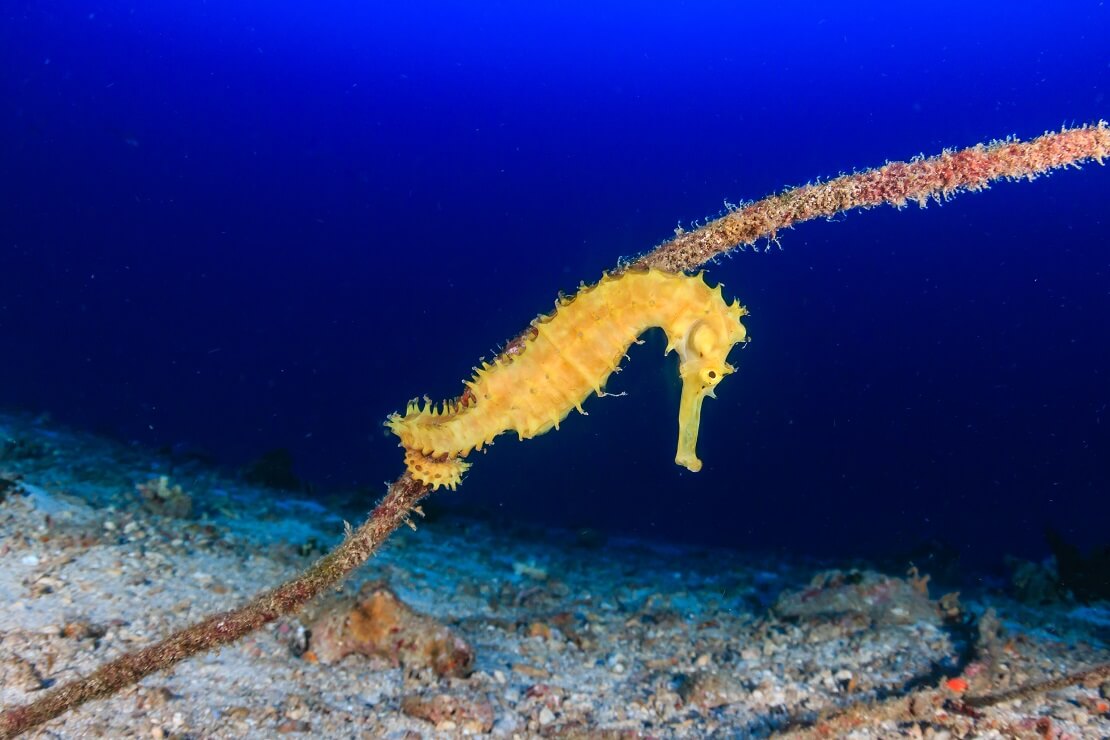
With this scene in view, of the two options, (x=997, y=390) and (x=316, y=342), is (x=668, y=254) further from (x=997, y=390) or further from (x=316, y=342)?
(x=997, y=390)

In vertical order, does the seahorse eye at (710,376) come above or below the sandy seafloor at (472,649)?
above

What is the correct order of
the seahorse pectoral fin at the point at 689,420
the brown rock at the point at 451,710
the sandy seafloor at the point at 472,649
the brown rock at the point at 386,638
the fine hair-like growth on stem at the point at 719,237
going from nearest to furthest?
the fine hair-like growth on stem at the point at 719,237 < the seahorse pectoral fin at the point at 689,420 < the sandy seafloor at the point at 472,649 < the brown rock at the point at 451,710 < the brown rock at the point at 386,638

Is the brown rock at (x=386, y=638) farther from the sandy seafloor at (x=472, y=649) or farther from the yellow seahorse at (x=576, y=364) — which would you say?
the yellow seahorse at (x=576, y=364)

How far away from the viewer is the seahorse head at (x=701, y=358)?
249cm

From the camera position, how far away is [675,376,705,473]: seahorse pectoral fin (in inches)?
104

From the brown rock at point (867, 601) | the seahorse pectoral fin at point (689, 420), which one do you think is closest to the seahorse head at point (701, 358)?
the seahorse pectoral fin at point (689, 420)

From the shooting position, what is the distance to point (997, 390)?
3950 cm

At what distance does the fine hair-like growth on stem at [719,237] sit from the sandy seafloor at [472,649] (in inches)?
18.3

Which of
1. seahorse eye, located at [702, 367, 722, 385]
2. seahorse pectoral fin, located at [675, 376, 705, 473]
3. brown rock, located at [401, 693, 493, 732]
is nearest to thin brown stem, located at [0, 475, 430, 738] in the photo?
brown rock, located at [401, 693, 493, 732]

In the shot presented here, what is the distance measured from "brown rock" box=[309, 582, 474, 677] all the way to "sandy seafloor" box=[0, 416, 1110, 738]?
7cm

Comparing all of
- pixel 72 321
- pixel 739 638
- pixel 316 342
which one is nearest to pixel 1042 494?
pixel 739 638

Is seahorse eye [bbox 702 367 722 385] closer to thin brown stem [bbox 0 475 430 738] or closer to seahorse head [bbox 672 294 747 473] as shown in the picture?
seahorse head [bbox 672 294 747 473]

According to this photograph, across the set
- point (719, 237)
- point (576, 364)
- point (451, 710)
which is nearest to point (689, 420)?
point (576, 364)

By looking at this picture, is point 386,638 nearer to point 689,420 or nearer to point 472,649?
point 472,649
